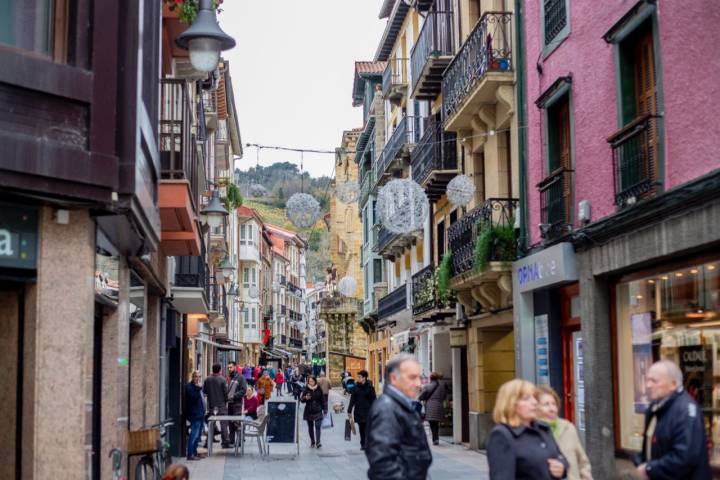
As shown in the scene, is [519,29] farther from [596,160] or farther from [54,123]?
[54,123]

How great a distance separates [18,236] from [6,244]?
185mm

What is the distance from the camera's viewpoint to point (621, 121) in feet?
49.5

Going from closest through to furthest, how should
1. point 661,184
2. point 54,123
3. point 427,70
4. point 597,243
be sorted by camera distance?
point 54,123, point 661,184, point 597,243, point 427,70

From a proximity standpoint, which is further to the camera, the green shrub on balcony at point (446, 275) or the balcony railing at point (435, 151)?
the balcony railing at point (435, 151)

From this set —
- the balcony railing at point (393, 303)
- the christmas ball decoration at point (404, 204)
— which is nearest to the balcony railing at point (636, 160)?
the christmas ball decoration at point (404, 204)

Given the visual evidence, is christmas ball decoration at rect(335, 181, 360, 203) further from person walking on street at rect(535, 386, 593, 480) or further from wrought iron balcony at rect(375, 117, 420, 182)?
person walking on street at rect(535, 386, 593, 480)

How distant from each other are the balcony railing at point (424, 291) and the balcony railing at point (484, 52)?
690cm

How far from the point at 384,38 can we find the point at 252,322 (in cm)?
5917

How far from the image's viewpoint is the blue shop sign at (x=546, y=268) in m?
17.3

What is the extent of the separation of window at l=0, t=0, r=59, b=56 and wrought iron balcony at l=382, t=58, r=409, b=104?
29.0 metres

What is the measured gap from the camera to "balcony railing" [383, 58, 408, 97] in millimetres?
39562

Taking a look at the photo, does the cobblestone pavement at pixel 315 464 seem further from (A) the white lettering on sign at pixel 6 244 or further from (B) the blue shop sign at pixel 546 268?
(A) the white lettering on sign at pixel 6 244

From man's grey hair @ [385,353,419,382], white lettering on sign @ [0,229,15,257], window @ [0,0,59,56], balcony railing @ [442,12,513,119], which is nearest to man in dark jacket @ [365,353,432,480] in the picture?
man's grey hair @ [385,353,419,382]

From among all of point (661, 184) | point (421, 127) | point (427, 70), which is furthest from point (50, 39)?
point (421, 127)
